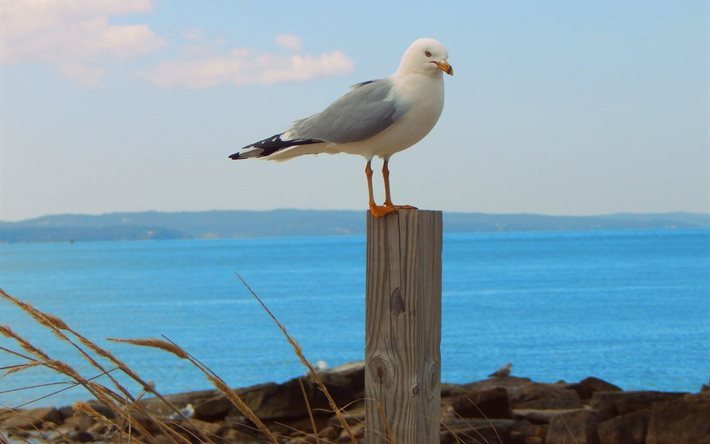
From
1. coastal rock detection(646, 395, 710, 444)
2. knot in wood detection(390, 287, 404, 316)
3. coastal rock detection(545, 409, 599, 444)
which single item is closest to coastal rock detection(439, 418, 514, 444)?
coastal rock detection(545, 409, 599, 444)

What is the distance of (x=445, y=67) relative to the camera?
4.49 m

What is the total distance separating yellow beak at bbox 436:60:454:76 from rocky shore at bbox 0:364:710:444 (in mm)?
3493

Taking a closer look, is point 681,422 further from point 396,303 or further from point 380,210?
point 396,303

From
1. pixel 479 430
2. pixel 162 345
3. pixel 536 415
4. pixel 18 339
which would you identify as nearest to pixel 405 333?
pixel 162 345

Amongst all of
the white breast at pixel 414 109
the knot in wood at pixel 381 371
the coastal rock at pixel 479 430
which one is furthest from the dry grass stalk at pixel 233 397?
the coastal rock at pixel 479 430

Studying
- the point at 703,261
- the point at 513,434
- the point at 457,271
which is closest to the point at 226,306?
the point at 457,271

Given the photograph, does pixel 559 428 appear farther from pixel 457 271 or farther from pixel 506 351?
pixel 457 271

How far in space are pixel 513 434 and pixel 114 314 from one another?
46.0 m

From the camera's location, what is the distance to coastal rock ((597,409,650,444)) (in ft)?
32.4

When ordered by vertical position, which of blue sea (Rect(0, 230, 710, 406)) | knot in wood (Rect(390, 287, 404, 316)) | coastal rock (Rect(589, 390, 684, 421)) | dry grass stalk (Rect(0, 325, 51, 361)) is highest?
knot in wood (Rect(390, 287, 404, 316))

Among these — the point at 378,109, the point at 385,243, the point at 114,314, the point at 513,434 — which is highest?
the point at 378,109

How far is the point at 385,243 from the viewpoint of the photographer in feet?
11.1

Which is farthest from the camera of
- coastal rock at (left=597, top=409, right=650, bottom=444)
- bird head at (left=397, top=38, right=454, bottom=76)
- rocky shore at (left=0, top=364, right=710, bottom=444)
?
coastal rock at (left=597, top=409, right=650, bottom=444)

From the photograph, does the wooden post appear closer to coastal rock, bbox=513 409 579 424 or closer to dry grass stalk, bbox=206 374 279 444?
dry grass stalk, bbox=206 374 279 444
